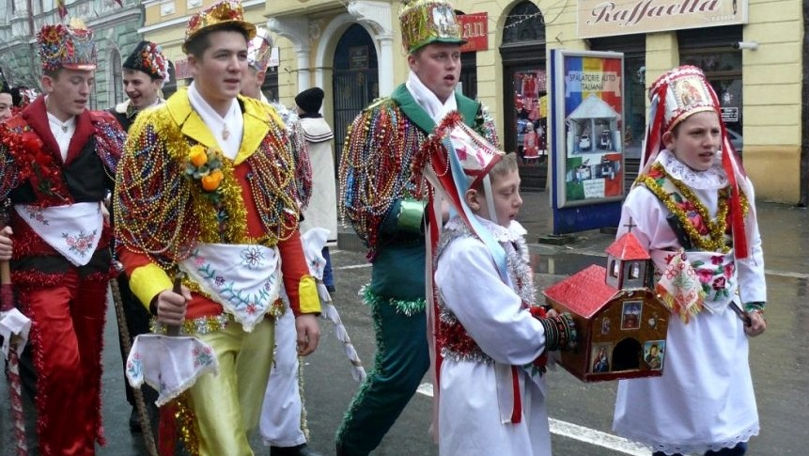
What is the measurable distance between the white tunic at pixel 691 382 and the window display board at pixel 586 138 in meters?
7.74

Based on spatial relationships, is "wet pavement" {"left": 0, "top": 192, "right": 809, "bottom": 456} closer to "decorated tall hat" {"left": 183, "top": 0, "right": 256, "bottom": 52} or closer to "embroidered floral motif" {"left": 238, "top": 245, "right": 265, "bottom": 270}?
"embroidered floral motif" {"left": 238, "top": 245, "right": 265, "bottom": 270}

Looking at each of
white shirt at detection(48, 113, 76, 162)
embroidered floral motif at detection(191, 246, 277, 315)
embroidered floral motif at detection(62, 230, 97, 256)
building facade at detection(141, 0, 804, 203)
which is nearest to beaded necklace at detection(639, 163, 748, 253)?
embroidered floral motif at detection(191, 246, 277, 315)

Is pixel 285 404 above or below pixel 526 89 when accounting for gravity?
below

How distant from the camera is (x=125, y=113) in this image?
19.5ft

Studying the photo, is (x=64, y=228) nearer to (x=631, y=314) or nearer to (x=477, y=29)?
(x=631, y=314)

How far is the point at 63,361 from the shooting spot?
432cm

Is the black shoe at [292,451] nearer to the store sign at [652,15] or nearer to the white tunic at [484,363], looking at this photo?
the white tunic at [484,363]

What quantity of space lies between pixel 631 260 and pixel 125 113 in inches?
148

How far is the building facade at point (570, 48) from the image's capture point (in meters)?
14.4

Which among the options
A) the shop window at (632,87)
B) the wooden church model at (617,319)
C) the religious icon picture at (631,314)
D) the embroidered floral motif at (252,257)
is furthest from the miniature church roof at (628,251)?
the shop window at (632,87)

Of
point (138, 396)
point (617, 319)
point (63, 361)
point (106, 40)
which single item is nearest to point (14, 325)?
point (63, 361)

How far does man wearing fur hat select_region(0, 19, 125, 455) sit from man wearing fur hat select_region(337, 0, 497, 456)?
4.08ft

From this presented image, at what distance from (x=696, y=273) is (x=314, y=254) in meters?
1.63

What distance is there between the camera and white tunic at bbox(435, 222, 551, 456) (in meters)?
3.07
